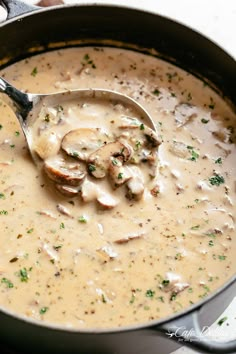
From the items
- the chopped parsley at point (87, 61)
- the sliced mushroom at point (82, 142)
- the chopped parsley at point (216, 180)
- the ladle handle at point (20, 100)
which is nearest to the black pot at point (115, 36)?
the chopped parsley at point (87, 61)

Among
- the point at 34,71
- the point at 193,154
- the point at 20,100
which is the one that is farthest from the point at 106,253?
the point at 34,71

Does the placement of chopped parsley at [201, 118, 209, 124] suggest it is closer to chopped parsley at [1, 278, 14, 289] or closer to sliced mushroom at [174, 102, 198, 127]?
sliced mushroom at [174, 102, 198, 127]

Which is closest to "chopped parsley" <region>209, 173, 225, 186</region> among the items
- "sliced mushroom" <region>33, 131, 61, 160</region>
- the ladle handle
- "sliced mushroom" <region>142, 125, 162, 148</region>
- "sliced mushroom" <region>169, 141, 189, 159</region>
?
"sliced mushroom" <region>169, 141, 189, 159</region>

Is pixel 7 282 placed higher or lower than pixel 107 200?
lower

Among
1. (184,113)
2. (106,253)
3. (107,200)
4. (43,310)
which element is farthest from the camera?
(184,113)

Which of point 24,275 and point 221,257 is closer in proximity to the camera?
point 24,275

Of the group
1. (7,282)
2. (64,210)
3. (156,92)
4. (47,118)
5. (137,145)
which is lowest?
(7,282)

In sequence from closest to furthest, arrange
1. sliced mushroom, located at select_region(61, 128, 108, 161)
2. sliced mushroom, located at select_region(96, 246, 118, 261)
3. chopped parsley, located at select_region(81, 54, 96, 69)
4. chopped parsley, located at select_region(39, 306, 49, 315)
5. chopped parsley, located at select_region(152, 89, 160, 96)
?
chopped parsley, located at select_region(39, 306, 49, 315) < sliced mushroom, located at select_region(96, 246, 118, 261) < sliced mushroom, located at select_region(61, 128, 108, 161) < chopped parsley, located at select_region(152, 89, 160, 96) < chopped parsley, located at select_region(81, 54, 96, 69)

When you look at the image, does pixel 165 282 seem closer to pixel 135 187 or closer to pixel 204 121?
pixel 135 187

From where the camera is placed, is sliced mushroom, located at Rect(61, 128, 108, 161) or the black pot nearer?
sliced mushroom, located at Rect(61, 128, 108, 161)
